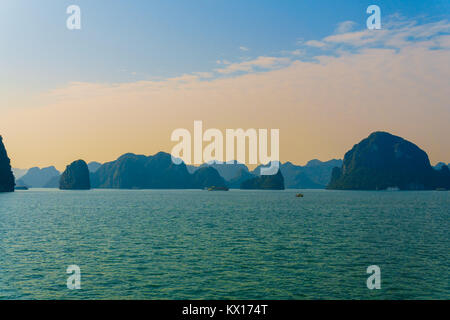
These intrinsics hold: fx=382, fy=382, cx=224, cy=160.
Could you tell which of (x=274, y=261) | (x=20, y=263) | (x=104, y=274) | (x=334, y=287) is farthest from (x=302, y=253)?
(x=20, y=263)

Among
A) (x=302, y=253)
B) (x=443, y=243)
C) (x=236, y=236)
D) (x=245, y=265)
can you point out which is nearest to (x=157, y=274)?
(x=245, y=265)

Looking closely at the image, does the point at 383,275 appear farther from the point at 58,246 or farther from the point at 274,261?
the point at 58,246

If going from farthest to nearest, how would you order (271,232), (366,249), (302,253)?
(271,232) < (366,249) < (302,253)

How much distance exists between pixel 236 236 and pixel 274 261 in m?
23.8

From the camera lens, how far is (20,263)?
4697 cm

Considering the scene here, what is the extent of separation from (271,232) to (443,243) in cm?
3060

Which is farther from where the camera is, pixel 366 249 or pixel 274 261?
pixel 366 249

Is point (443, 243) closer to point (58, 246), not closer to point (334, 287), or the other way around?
point (334, 287)

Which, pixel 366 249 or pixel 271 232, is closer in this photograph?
pixel 366 249

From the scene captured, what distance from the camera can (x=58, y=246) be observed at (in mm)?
60688
